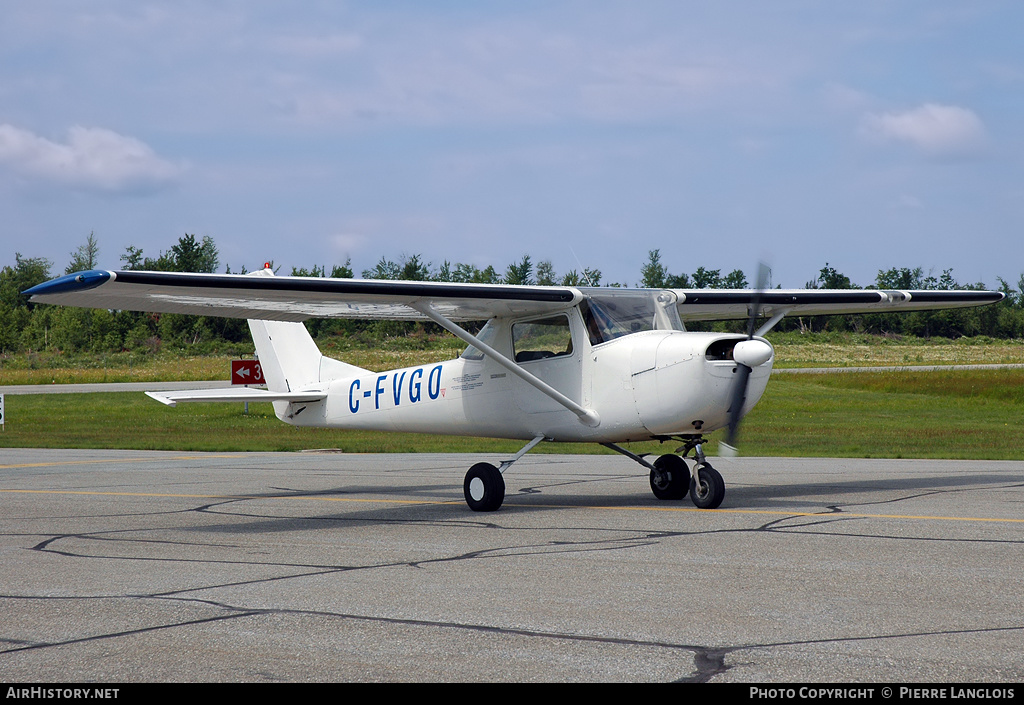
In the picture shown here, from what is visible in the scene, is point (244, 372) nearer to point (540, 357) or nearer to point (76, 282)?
point (540, 357)

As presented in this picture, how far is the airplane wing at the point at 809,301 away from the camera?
43.9ft

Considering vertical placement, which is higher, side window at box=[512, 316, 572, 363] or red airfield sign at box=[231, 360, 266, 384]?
side window at box=[512, 316, 572, 363]

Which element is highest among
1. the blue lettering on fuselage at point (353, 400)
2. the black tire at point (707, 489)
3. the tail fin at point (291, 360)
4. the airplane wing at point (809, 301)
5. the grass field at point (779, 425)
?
the airplane wing at point (809, 301)

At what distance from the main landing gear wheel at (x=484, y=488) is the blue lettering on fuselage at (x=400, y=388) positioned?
194 cm

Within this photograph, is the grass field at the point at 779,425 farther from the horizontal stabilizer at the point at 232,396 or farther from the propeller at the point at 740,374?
the propeller at the point at 740,374

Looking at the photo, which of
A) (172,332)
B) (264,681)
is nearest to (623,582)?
(264,681)

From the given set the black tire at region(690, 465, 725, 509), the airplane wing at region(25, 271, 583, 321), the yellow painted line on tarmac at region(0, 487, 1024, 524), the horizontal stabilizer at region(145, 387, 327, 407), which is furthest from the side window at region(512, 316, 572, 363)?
the horizontal stabilizer at region(145, 387, 327, 407)

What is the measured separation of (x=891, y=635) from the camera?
545 centimetres

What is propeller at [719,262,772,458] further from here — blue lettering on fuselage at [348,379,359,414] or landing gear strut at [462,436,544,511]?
blue lettering on fuselage at [348,379,359,414]

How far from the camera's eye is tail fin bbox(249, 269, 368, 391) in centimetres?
1563

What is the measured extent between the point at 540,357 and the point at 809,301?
4.00 meters

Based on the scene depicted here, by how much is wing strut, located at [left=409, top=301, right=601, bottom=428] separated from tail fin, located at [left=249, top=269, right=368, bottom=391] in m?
3.44

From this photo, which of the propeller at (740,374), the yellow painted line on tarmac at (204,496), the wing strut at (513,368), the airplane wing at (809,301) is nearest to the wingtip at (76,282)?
the wing strut at (513,368)
